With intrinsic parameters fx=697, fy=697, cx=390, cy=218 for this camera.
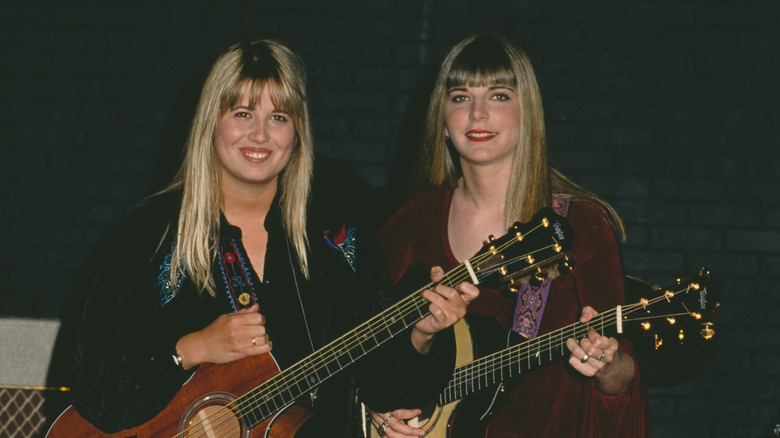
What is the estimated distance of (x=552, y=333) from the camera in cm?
234

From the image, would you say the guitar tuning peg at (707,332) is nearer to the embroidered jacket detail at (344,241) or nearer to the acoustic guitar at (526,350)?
the acoustic guitar at (526,350)

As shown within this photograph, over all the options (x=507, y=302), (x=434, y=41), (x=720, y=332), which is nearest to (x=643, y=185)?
(x=720, y=332)

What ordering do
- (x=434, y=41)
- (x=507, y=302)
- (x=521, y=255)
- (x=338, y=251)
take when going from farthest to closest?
(x=434, y=41) → (x=507, y=302) → (x=338, y=251) → (x=521, y=255)

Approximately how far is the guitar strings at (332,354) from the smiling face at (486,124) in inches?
18.8

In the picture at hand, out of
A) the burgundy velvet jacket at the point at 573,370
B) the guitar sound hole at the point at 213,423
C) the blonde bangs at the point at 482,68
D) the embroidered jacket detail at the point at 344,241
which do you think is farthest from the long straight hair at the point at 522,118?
the guitar sound hole at the point at 213,423

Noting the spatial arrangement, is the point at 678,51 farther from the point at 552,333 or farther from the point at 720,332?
the point at 552,333

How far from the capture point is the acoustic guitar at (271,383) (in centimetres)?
216

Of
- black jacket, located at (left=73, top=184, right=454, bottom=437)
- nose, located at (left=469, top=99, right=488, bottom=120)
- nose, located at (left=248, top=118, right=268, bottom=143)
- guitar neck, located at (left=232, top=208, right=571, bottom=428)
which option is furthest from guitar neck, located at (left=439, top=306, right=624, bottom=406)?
nose, located at (left=248, top=118, right=268, bottom=143)

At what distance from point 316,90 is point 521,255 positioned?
205cm

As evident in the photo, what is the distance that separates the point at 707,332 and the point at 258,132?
4.76 ft

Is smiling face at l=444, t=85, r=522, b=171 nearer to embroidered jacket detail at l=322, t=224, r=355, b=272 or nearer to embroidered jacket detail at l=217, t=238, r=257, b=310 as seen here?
embroidered jacket detail at l=322, t=224, r=355, b=272

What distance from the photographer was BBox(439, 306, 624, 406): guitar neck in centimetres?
222

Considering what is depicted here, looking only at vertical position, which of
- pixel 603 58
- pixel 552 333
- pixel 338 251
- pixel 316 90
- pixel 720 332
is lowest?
pixel 720 332

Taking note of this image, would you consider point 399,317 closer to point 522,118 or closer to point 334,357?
point 334,357
